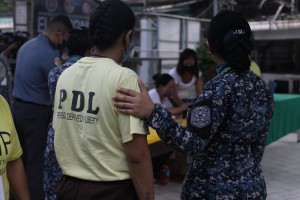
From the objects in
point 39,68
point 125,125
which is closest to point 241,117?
point 125,125

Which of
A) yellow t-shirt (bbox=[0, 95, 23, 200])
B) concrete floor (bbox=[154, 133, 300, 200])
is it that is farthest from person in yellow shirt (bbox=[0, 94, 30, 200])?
concrete floor (bbox=[154, 133, 300, 200])

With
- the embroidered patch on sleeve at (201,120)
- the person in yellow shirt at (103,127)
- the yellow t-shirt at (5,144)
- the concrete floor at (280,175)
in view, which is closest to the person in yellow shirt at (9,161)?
the yellow t-shirt at (5,144)

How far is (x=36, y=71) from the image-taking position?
3.94 meters

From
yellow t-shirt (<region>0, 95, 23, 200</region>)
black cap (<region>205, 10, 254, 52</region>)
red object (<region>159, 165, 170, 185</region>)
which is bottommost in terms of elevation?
red object (<region>159, 165, 170, 185</region>)

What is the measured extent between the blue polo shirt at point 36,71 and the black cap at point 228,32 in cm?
223

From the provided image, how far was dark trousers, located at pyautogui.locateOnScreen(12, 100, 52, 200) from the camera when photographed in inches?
155

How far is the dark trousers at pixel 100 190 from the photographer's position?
1701mm

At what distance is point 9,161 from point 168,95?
11.4 feet

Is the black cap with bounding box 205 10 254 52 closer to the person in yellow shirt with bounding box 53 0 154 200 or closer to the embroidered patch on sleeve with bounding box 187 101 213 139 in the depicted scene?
the embroidered patch on sleeve with bounding box 187 101 213 139

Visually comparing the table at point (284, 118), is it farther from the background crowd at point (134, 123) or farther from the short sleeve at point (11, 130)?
the short sleeve at point (11, 130)

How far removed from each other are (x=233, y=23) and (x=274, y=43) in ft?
46.4

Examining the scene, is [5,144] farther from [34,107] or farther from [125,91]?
[34,107]

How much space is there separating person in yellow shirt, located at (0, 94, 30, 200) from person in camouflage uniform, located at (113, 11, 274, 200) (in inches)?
27.2

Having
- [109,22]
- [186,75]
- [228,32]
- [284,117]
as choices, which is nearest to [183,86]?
[186,75]
